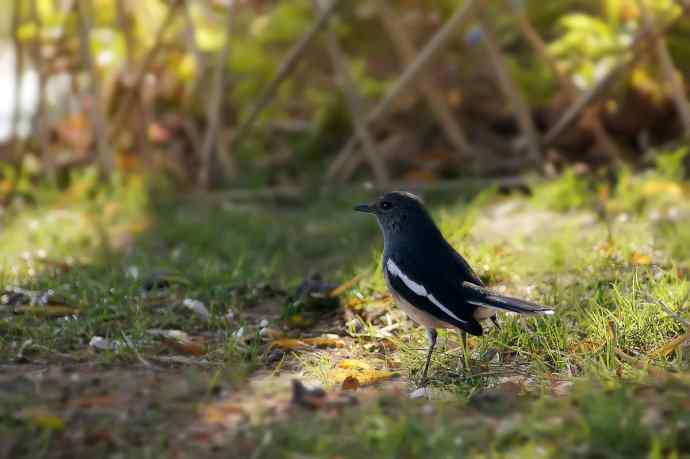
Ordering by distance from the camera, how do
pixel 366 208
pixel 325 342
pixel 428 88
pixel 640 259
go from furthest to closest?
pixel 428 88, pixel 640 259, pixel 366 208, pixel 325 342

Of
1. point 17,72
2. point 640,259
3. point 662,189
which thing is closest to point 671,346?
point 640,259

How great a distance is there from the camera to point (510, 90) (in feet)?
25.3

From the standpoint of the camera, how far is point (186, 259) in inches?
254

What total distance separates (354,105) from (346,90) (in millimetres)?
149

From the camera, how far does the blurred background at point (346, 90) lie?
7.91 meters

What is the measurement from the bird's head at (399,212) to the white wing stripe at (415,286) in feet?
0.76

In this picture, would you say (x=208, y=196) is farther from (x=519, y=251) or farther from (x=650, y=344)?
(x=650, y=344)

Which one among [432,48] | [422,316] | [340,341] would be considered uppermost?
[432,48]

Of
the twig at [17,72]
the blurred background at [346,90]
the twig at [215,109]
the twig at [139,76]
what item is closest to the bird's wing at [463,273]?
the blurred background at [346,90]

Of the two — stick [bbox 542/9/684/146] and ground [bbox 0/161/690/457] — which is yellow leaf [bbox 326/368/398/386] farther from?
stick [bbox 542/9/684/146]

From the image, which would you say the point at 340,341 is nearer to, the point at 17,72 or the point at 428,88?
the point at 428,88

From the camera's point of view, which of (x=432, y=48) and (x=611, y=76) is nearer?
(x=432, y=48)

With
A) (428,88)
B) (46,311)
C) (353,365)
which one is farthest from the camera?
(428,88)

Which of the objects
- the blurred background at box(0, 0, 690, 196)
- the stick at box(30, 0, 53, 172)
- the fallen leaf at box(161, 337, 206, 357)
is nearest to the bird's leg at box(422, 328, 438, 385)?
the fallen leaf at box(161, 337, 206, 357)
